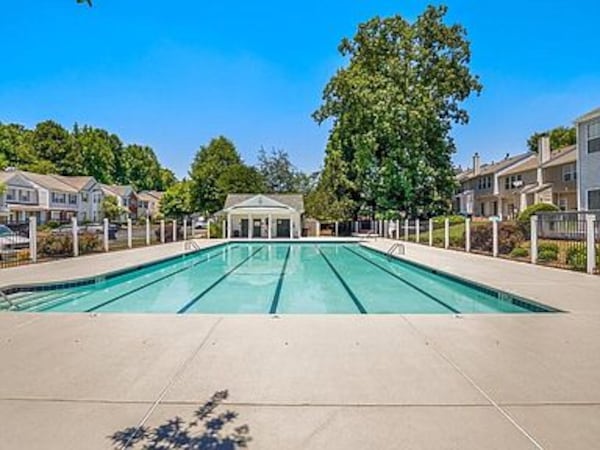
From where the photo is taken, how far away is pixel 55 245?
15609mm

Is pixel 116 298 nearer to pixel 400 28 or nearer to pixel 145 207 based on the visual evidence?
pixel 400 28

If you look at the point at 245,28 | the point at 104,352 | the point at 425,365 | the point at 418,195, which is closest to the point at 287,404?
the point at 425,365

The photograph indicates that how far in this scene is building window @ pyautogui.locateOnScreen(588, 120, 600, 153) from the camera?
787 inches

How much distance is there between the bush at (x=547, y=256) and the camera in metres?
12.8

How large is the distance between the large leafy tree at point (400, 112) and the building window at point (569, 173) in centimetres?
685

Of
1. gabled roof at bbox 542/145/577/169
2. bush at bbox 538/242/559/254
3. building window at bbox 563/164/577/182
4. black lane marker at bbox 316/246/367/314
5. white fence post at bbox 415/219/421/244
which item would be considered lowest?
black lane marker at bbox 316/246/367/314

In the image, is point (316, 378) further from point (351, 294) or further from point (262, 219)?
point (262, 219)

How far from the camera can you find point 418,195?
31.4m

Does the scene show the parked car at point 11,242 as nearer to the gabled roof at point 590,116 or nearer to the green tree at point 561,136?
the gabled roof at point 590,116

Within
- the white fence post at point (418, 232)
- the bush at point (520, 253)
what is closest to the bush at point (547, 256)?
the bush at point (520, 253)

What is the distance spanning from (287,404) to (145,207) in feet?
219

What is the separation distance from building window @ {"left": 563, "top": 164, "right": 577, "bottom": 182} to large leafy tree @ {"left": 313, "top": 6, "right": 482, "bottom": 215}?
685 centimetres

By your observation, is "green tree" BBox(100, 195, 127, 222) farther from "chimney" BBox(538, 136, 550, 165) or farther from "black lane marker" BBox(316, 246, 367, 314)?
"chimney" BBox(538, 136, 550, 165)

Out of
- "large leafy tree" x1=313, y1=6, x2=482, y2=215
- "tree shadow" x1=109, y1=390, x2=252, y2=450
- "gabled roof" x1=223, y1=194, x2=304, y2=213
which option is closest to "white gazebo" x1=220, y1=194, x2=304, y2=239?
"gabled roof" x1=223, y1=194, x2=304, y2=213
